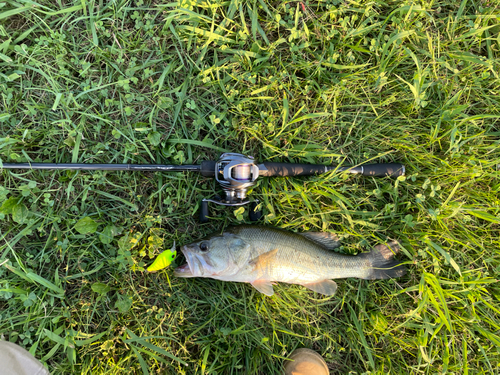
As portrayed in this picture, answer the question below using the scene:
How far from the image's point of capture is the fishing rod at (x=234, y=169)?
2547 millimetres

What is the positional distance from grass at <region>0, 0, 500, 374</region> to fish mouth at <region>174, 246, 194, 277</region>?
236mm

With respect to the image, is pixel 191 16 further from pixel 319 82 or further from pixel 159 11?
pixel 319 82

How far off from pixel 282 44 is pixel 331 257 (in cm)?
229

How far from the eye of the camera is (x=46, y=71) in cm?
286

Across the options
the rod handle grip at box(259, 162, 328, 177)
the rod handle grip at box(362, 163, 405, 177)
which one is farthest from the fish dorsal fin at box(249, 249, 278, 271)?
the rod handle grip at box(362, 163, 405, 177)

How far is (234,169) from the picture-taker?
2527 mm

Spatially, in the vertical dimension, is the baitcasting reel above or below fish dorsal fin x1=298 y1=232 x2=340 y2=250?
above

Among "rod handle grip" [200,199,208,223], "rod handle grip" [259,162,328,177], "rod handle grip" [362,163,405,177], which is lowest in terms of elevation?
"rod handle grip" [200,199,208,223]

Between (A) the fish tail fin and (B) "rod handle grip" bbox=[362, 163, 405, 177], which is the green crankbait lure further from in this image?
(B) "rod handle grip" bbox=[362, 163, 405, 177]

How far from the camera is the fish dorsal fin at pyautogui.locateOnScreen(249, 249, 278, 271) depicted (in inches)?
104

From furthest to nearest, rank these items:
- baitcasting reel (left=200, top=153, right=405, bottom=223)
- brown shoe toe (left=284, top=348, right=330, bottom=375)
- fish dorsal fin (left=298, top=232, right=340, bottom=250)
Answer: fish dorsal fin (left=298, top=232, right=340, bottom=250) → brown shoe toe (left=284, top=348, right=330, bottom=375) → baitcasting reel (left=200, top=153, right=405, bottom=223)

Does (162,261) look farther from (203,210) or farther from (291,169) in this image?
(291,169)

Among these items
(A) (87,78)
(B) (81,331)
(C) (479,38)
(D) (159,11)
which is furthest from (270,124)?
(B) (81,331)

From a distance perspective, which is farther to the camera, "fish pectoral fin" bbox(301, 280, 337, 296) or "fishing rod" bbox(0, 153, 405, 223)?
"fish pectoral fin" bbox(301, 280, 337, 296)
